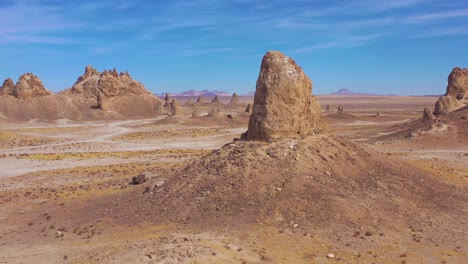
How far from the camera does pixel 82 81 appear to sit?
11056cm

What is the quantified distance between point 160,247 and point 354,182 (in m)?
9.12

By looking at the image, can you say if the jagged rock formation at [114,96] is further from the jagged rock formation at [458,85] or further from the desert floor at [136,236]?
the desert floor at [136,236]

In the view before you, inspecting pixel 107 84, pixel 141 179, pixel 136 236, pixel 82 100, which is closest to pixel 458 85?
pixel 141 179

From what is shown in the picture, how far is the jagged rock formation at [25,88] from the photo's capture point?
95812 mm

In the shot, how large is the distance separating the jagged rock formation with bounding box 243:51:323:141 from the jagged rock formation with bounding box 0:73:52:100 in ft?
294

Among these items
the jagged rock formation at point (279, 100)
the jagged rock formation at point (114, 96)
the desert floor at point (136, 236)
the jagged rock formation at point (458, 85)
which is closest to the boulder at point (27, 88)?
the jagged rock formation at point (114, 96)

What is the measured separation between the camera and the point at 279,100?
18.1 metres

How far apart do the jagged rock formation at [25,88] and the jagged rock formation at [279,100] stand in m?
89.7

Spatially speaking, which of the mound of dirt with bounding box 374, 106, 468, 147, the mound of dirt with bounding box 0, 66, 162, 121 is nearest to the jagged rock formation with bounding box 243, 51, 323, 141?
the mound of dirt with bounding box 374, 106, 468, 147

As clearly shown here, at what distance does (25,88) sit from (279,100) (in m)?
91.4

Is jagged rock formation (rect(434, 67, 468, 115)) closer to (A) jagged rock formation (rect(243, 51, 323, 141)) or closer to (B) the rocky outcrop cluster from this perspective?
(A) jagged rock formation (rect(243, 51, 323, 141))

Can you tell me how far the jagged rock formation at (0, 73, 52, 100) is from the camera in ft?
314

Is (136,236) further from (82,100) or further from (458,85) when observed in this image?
(82,100)

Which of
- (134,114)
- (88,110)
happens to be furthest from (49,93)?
(134,114)
